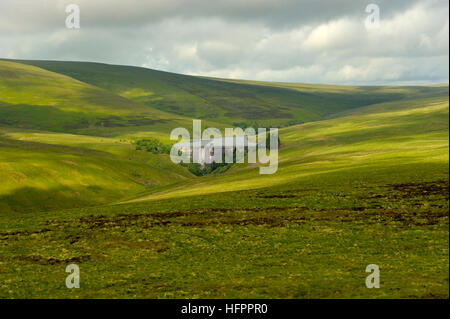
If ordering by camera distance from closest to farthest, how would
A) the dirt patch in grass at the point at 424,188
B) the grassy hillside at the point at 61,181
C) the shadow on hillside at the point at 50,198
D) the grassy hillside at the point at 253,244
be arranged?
the grassy hillside at the point at 253,244 → the dirt patch in grass at the point at 424,188 → the shadow on hillside at the point at 50,198 → the grassy hillside at the point at 61,181

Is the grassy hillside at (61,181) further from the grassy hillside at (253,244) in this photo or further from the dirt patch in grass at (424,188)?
the dirt patch in grass at (424,188)

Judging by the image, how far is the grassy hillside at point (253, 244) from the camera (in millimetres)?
31594

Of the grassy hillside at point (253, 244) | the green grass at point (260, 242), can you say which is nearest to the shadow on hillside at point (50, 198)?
the green grass at point (260, 242)

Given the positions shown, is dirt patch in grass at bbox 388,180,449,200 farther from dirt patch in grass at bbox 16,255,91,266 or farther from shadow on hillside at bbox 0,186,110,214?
shadow on hillside at bbox 0,186,110,214

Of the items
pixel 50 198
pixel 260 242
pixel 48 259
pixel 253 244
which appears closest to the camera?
pixel 48 259

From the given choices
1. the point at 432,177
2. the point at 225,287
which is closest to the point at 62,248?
the point at 225,287

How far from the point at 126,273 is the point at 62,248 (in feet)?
44.3

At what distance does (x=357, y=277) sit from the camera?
31.5 meters

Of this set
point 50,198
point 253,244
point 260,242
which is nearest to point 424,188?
point 260,242

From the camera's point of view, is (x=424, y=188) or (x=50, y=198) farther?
(x=50, y=198)

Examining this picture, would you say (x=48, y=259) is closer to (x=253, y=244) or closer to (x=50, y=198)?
(x=253, y=244)

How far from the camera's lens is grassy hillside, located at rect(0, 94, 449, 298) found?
3159 centimetres

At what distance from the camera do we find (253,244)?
4469 cm
